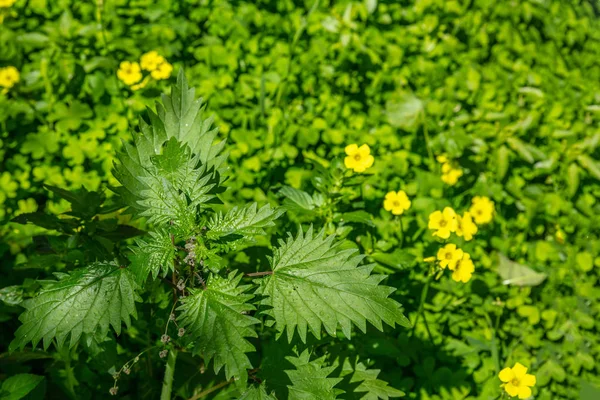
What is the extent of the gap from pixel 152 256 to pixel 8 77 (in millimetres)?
2137

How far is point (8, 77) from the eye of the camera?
3029 mm

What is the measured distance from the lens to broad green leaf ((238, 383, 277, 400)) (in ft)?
5.41

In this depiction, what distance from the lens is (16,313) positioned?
225 centimetres

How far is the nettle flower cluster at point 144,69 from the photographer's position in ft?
10.1

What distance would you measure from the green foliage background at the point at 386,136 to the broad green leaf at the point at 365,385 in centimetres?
29

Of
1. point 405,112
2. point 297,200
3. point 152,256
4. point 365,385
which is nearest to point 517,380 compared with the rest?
point 365,385

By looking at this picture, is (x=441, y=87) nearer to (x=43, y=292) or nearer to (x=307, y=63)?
(x=307, y=63)

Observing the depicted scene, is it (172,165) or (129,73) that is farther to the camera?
(129,73)

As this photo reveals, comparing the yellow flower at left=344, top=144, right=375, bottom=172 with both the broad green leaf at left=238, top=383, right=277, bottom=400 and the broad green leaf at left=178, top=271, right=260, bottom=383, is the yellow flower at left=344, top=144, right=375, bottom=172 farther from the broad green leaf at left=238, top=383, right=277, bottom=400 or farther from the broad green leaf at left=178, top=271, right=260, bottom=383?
the broad green leaf at left=238, top=383, right=277, bottom=400

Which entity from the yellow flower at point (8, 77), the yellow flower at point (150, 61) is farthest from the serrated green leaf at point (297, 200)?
the yellow flower at point (8, 77)

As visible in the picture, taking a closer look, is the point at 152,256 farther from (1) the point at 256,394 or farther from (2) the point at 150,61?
(2) the point at 150,61

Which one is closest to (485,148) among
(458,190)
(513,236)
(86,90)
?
(458,190)

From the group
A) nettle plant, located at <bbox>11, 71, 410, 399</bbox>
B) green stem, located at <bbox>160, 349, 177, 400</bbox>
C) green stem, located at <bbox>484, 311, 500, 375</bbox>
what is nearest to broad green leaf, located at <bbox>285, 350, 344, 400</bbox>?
nettle plant, located at <bbox>11, 71, 410, 399</bbox>

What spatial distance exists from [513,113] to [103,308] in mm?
3082
